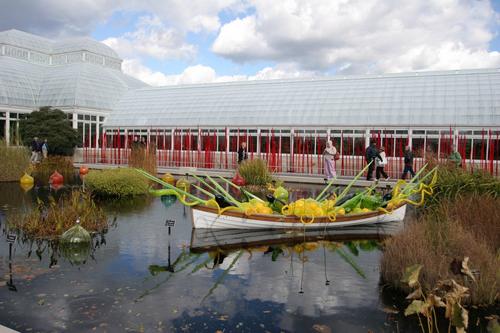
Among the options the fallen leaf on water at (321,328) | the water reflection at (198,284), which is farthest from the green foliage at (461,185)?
the fallen leaf on water at (321,328)

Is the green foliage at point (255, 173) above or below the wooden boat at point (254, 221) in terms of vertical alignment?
above

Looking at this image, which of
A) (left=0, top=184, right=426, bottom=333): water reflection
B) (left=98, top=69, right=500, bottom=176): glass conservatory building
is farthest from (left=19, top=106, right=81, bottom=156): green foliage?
(left=0, top=184, right=426, bottom=333): water reflection

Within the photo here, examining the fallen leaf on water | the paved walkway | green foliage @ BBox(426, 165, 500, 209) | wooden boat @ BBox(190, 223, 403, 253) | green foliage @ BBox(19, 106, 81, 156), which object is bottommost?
the fallen leaf on water

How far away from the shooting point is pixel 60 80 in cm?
3862

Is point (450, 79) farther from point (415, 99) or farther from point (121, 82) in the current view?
point (121, 82)

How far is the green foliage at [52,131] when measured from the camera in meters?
30.7

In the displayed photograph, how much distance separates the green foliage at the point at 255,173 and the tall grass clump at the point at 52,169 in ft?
24.9

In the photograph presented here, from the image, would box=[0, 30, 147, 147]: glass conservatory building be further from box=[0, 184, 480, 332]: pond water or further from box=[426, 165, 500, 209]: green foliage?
box=[426, 165, 500, 209]: green foliage

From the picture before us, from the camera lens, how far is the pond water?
5.63 meters

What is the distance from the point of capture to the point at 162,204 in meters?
14.5

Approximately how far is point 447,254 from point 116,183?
1099 centimetres

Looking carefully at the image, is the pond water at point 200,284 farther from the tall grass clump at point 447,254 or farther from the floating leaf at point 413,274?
the floating leaf at point 413,274

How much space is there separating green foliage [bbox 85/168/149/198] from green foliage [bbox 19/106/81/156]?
16.0m

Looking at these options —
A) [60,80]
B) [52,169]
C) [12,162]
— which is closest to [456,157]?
[12,162]
